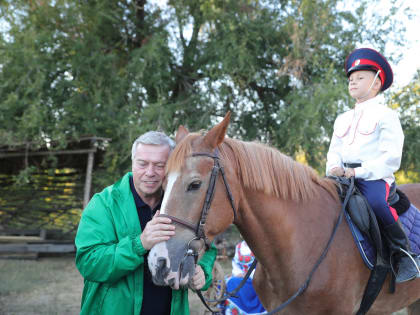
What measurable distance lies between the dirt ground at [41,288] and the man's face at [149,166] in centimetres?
377

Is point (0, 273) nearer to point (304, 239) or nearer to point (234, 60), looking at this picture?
point (234, 60)

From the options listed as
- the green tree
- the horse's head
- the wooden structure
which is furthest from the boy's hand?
the wooden structure

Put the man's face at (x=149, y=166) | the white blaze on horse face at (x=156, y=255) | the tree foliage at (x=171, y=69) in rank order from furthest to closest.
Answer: the tree foliage at (x=171, y=69) < the man's face at (x=149, y=166) < the white blaze on horse face at (x=156, y=255)

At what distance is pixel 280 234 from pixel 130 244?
92 centimetres

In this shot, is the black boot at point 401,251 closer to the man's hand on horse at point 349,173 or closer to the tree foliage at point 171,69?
the man's hand on horse at point 349,173

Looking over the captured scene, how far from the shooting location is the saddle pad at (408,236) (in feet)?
7.40

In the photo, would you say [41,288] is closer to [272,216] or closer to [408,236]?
[272,216]

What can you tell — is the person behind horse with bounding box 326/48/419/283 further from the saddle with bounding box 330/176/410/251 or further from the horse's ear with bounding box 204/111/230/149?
the horse's ear with bounding box 204/111/230/149

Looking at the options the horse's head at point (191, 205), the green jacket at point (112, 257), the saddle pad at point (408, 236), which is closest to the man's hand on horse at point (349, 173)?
the saddle pad at point (408, 236)

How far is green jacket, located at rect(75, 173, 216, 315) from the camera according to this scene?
1.75 metres

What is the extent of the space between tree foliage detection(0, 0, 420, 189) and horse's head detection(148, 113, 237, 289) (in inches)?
187

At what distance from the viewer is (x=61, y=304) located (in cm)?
551

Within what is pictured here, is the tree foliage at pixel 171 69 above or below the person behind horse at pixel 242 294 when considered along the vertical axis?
above

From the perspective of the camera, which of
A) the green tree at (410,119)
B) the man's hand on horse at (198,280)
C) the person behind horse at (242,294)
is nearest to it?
the man's hand on horse at (198,280)
